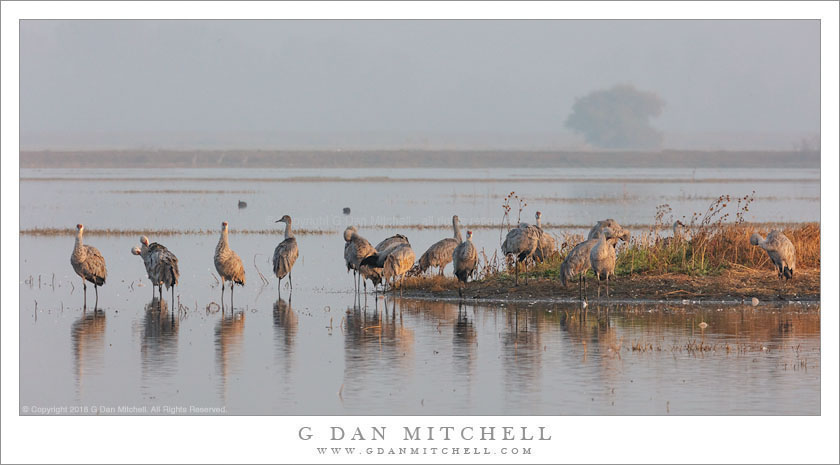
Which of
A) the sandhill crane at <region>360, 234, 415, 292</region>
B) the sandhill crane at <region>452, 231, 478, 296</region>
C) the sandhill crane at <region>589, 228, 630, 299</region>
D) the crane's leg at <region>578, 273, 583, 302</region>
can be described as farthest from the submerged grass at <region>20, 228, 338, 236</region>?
the sandhill crane at <region>589, 228, 630, 299</region>

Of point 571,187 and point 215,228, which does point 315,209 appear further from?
point 571,187

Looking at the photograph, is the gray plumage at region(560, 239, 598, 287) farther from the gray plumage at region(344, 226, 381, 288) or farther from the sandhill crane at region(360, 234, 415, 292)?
the gray plumage at region(344, 226, 381, 288)

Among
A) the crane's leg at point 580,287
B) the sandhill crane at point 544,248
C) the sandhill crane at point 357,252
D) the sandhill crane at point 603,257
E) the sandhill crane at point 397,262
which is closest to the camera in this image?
the sandhill crane at point 603,257

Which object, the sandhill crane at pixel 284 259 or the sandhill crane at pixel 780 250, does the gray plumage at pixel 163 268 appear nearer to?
the sandhill crane at pixel 284 259

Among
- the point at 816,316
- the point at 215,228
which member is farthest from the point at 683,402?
the point at 215,228

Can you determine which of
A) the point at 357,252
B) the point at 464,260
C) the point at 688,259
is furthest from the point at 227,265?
the point at 688,259

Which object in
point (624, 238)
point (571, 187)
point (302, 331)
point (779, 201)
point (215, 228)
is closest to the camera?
point (302, 331)

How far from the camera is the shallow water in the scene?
1314cm

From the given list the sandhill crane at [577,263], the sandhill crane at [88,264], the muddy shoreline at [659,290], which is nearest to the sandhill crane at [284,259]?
the muddy shoreline at [659,290]

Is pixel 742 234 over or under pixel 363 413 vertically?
over

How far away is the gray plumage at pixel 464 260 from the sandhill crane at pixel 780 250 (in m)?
4.77

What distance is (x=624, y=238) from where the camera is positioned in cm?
2173

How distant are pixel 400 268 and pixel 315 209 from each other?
27.3m

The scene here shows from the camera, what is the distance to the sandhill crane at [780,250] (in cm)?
2028
